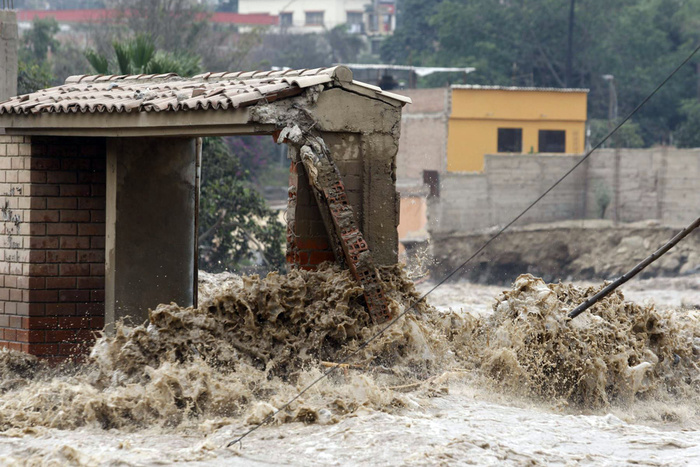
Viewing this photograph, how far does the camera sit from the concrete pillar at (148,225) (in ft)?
28.5

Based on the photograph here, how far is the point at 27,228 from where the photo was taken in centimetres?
850

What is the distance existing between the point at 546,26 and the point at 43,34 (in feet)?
69.0

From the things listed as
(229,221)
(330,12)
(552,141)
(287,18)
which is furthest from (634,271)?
(330,12)

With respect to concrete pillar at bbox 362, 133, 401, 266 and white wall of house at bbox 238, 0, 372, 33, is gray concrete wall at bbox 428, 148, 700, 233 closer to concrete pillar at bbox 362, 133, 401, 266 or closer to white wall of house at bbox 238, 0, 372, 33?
concrete pillar at bbox 362, 133, 401, 266

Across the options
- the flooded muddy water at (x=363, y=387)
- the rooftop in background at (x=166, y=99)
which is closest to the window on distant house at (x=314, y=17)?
the rooftop in background at (x=166, y=99)

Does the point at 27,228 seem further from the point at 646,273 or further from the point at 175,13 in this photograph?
the point at 175,13

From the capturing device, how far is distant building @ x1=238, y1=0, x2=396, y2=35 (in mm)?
66375

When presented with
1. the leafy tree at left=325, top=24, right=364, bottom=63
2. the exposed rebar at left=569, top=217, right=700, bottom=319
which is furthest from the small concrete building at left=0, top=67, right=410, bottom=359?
the leafy tree at left=325, top=24, right=364, bottom=63

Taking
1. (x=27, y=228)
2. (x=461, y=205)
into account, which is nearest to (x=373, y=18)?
(x=461, y=205)

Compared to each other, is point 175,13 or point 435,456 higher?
point 175,13

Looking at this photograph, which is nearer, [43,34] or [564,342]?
[564,342]

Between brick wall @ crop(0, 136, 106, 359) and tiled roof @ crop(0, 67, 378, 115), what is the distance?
0.43m

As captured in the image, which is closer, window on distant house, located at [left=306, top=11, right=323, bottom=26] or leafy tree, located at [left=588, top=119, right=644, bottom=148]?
leafy tree, located at [left=588, top=119, right=644, bottom=148]

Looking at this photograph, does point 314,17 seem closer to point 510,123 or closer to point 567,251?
point 510,123
